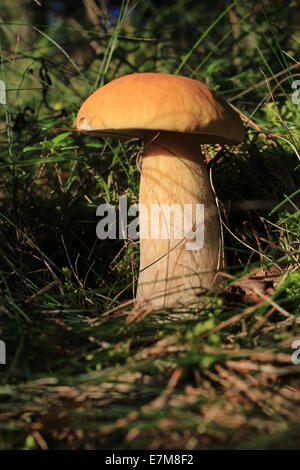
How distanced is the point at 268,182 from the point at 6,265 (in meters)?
1.59

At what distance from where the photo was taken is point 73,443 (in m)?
1.27

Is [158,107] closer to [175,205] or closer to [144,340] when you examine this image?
[175,205]

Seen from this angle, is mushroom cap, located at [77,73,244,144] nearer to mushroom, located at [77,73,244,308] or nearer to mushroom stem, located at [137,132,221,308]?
mushroom, located at [77,73,244,308]

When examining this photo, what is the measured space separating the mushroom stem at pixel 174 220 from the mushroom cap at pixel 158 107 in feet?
0.82

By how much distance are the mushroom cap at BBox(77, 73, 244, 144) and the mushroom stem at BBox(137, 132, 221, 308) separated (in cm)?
25

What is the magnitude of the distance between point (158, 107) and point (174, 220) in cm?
56

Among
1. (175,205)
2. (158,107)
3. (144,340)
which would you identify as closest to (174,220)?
(175,205)

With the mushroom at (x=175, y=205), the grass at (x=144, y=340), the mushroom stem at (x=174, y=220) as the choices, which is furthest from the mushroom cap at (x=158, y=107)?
the grass at (x=144, y=340)

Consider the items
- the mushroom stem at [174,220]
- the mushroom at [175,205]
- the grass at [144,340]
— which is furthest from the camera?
the mushroom stem at [174,220]

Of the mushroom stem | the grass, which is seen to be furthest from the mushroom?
the grass

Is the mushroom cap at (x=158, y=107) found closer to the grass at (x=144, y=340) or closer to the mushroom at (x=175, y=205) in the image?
the mushroom at (x=175, y=205)

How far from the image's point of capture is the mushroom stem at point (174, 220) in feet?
6.63

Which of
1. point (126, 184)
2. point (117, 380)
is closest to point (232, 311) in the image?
point (117, 380)
